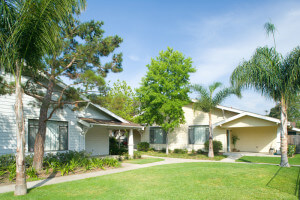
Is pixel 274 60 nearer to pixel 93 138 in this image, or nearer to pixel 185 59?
pixel 185 59

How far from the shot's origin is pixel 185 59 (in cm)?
2028

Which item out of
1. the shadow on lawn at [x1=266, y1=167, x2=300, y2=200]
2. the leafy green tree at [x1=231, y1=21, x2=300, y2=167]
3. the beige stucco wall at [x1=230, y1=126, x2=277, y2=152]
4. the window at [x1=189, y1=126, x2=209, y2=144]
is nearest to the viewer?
the shadow on lawn at [x1=266, y1=167, x2=300, y2=200]

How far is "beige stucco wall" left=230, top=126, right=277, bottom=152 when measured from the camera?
2089cm

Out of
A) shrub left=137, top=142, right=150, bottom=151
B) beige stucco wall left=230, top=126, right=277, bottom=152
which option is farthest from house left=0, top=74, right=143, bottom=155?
beige stucco wall left=230, top=126, right=277, bottom=152

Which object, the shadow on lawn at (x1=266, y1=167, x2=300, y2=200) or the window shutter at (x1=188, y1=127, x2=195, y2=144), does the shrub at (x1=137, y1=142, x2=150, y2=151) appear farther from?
the shadow on lawn at (x1=266, y1=167, x2=300, y2=200)

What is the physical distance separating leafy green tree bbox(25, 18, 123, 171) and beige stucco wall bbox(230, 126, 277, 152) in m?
15.4

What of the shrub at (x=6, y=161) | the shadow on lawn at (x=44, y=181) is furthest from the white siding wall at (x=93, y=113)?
the shadow on lawn at (x=44, y=181)

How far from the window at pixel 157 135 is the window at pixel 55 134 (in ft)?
38.6

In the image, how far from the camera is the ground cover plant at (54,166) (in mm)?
9500

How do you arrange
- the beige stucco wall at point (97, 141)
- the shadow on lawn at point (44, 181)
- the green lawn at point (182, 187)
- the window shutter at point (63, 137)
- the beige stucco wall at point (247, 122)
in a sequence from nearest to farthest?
the green lawn at point (182, 187) < the shadow on lawn at point (44, 181) < the window shutter at point (63, 137) < the beige stucco wall at point (97, 141) < the beige stucco wall at point (247, 122)

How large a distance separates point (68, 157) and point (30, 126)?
2.59 m

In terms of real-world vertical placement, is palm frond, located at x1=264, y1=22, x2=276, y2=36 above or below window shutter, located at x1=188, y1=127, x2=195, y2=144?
above

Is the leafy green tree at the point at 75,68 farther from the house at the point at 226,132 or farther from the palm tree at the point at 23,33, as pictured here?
the house at the point at 226,132

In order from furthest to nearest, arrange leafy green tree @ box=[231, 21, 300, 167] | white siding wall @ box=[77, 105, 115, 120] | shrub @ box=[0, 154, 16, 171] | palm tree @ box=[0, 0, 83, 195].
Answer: white siding wall @ box=[77, 105, 115, 120]
leafy green tree @ box=[231, 21, 300, 167]
shrub @ box=[0, 154, 16, 171]
palm tree @ box=[0, 0, 83, 195]
